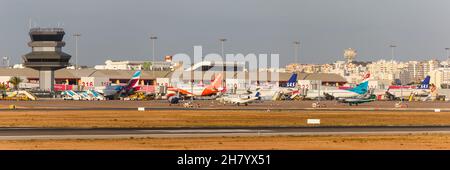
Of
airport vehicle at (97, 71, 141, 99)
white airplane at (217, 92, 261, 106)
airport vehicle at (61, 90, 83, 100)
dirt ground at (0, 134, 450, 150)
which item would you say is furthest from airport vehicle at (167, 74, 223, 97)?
dirt ground at (0, 134, 450, 150)

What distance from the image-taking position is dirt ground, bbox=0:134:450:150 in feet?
155

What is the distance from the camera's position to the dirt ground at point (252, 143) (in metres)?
47.3

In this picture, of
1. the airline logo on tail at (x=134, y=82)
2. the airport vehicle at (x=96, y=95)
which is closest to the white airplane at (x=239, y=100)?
the airport vehicle at (x=96, y=95)

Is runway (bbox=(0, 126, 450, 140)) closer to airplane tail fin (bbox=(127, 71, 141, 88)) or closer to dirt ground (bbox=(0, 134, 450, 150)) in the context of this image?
dirt ground (bbox=(0, 134, 450, 150))

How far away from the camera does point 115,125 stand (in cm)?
7225

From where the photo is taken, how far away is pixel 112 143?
50156mm

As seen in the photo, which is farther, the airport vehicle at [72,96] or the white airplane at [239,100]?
the airport vehicle at [72,96]

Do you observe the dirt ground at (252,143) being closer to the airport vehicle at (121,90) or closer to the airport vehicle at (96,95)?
the airport vehicle at (96,95)
